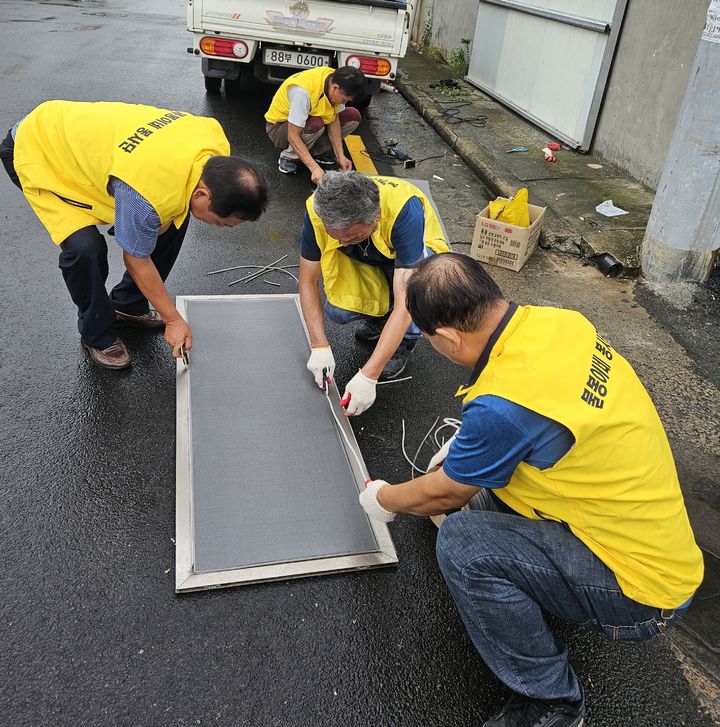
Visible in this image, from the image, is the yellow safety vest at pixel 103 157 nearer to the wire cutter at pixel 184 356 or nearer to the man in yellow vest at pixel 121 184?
the man in yellow vest at pixel 121 184

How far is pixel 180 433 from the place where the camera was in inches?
100

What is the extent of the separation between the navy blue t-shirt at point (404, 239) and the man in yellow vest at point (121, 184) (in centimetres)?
38

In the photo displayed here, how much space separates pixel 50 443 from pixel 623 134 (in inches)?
201

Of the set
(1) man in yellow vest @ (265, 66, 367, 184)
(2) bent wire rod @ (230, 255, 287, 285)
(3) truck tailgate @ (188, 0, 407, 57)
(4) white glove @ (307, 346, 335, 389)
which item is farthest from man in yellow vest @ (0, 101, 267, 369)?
(3) truck tailgate @ (188, 0, 407, 57)

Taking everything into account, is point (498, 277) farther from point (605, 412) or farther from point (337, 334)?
point (605, 412)

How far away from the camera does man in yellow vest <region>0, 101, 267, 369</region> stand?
236 cm

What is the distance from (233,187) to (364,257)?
0.75 metres

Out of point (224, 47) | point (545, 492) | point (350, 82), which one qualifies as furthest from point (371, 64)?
point (545, 492)

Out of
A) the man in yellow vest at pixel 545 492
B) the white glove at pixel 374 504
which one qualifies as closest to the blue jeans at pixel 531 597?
the man in yellow vest at pixel 545 492

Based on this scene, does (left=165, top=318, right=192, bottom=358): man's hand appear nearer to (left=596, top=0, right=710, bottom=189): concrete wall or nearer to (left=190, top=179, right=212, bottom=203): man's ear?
(left=190, top=179, right=212, bottom=203): man's ear

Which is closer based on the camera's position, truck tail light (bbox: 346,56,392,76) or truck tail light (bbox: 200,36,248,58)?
truck tail light (bbox: 200,36,248,58)

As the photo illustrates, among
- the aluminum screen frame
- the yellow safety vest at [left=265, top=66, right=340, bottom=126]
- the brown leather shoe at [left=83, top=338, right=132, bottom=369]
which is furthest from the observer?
the yellow safety vest at [left=265, top=66, right=340, bottom=126]

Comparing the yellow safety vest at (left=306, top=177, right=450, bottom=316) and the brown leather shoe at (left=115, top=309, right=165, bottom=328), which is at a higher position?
the yellow safety vest at (left=306, top=177, right=450, bottom=316)

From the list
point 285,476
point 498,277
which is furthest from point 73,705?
point 498,277
